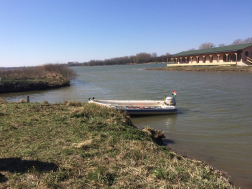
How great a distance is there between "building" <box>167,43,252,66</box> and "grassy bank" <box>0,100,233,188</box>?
150 feet

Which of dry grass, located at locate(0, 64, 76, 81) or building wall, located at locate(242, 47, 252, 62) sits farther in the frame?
building wall, located at locate(242, 47, 252, 62)

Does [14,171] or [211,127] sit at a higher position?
[14,171]

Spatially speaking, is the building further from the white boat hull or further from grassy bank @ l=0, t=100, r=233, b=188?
grassy bank @ l=0, t=100, r=233, b=188

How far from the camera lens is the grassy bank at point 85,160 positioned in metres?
3.91

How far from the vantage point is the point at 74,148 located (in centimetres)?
540

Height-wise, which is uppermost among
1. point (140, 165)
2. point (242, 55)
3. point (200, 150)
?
point (242, 55)

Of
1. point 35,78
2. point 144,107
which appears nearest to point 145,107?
point 144,107

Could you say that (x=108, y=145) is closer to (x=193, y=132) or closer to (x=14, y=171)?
(x=14, y=171)

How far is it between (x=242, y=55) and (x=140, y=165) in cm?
4824

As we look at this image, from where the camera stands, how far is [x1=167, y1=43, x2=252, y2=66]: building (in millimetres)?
45188

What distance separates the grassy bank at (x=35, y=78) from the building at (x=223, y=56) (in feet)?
111

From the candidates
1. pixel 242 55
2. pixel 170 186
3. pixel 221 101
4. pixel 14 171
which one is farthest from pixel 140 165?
pixel 242 55

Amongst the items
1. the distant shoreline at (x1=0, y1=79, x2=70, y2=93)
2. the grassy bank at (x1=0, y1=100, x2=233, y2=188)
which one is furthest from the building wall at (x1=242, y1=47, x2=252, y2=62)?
the grassy bank at (x1=0, y1=100, x2=233, y2=188)

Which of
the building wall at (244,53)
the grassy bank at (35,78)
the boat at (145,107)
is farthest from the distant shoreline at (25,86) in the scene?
the building wall at (244,53)
